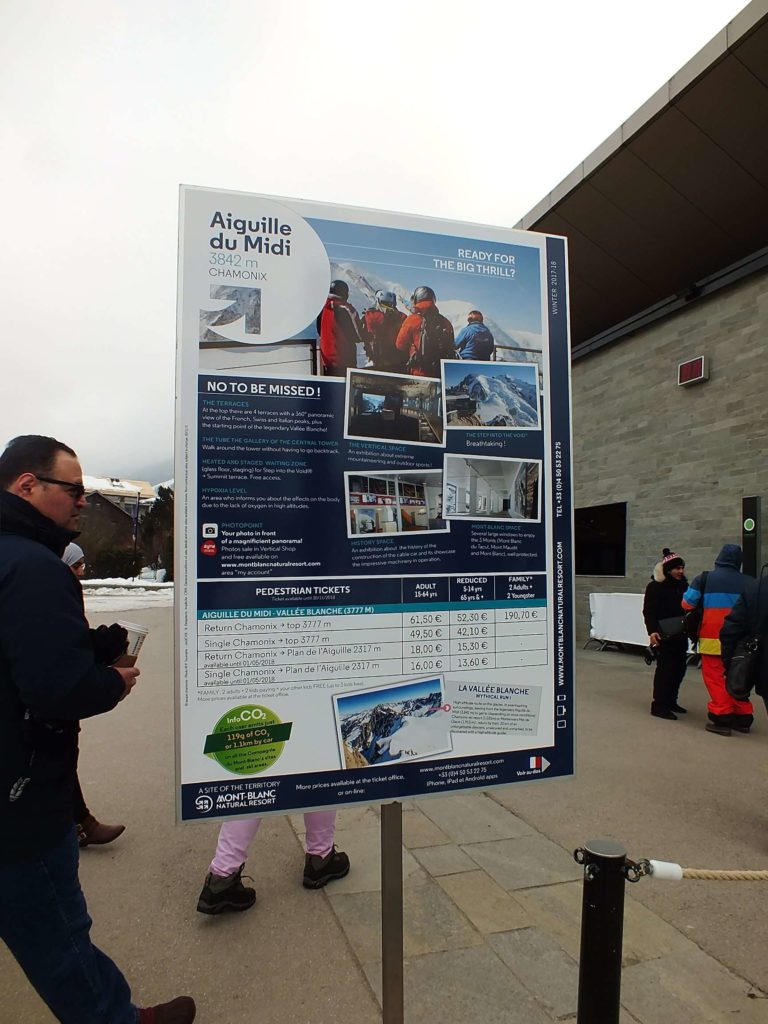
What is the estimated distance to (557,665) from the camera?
2.26 m

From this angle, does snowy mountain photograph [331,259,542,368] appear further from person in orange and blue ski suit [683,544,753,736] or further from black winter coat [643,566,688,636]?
black winter coat [643,566,688,636]

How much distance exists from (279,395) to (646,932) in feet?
9.73

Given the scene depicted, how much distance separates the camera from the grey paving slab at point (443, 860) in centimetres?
366

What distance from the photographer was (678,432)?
11.6 metres

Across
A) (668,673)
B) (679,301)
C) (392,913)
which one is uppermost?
(679,301)

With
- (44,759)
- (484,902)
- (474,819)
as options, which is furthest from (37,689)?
(474,819)

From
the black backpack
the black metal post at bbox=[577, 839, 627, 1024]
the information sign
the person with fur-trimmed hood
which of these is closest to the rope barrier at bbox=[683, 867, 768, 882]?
the black metal post at bbox=[577, 839, 627, 1024]

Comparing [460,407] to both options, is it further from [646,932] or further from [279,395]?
[646,932]

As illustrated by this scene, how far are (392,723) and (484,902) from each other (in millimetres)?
1826

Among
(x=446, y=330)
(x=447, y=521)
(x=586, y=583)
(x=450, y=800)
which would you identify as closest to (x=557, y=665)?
(x=447, y=521)

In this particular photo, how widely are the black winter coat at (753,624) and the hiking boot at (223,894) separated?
10.7 feet

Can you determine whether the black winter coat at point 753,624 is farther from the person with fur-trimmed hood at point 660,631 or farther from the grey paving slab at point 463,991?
the person with fur-trimmed hood at point 660,631

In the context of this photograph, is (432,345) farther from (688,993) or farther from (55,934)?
(688,993)

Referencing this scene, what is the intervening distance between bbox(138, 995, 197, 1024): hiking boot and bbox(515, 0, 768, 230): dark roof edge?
10601 millimetres
